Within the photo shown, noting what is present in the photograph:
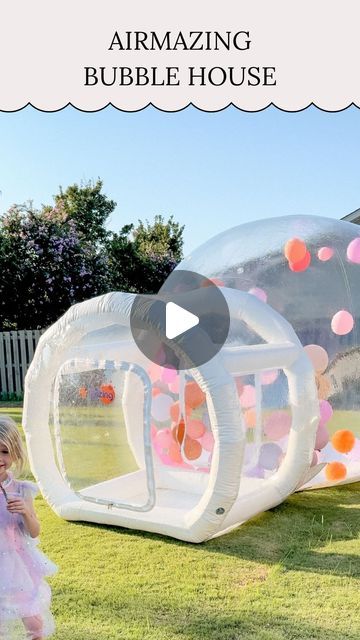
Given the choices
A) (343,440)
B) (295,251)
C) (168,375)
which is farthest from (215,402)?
(295,251)

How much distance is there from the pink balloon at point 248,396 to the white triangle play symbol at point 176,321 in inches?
26.9

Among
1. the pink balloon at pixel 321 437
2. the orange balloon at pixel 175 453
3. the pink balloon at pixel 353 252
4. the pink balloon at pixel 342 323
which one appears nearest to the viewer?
the pink balloon at pixel 321 437

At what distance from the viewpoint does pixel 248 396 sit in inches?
169

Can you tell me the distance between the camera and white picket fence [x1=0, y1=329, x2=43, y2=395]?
41.6 ft

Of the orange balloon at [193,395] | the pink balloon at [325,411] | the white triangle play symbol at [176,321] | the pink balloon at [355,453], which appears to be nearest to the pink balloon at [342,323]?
the pink balloon at [325,411]

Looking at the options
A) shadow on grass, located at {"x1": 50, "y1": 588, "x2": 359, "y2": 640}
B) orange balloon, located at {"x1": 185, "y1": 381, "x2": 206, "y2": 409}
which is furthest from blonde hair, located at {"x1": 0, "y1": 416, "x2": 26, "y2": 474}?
orange balloon, located at {"x1": 185, "y1": 381, "x2": 206, "y2": 409}

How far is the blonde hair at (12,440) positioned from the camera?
2.27 metres

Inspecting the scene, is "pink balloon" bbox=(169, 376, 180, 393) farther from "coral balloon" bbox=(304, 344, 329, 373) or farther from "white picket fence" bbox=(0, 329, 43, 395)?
"white picket fence" bbox=(0, 329, 43, 395)

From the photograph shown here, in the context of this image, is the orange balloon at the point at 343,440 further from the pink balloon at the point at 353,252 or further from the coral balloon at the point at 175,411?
the pink balloon at the point at 353,252

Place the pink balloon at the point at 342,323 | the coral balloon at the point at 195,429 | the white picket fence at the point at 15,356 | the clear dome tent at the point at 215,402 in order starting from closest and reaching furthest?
the clear dome tent at the point at 215,402, the coral balloon at the point at 195,429, the pink balloon at the point at 342,323, the white picket fence at the point at 15,356

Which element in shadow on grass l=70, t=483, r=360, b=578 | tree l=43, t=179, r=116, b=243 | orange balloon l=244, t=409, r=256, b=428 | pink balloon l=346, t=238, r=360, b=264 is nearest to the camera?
shadow on grass l=70, t=483, r=360, b=578

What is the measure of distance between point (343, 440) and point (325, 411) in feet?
1.01

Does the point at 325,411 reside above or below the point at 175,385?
below

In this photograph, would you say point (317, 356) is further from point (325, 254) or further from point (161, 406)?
point (161, 406)
